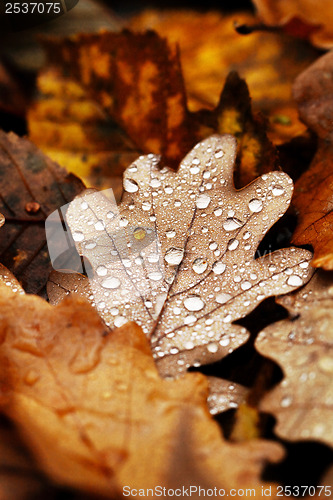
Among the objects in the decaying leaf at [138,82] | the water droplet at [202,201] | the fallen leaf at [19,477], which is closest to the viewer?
the fallen leaf at [19,477]

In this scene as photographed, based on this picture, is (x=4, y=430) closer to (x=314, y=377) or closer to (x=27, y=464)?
(x=27, y=464)

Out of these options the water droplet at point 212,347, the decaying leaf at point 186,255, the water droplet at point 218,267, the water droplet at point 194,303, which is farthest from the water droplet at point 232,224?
the water droplet at point 212,347

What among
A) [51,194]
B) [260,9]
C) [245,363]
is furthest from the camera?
[260,9]

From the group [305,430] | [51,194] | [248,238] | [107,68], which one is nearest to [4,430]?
[305,430]

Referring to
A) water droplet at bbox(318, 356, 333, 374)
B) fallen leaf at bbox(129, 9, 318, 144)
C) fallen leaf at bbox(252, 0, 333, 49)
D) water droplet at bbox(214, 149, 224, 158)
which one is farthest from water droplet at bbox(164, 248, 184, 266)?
fallen leaf at bbox(252, 0, 333, 49)

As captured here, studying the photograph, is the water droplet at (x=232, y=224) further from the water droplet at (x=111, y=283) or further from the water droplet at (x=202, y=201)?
the water droplet at (x=111, y=283)

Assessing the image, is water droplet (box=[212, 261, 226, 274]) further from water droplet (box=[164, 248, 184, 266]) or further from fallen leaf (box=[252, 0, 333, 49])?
fallen leaf (box=[252, 0, 333, 49])

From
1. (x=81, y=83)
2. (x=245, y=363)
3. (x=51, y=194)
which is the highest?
(x=81, y=83)
